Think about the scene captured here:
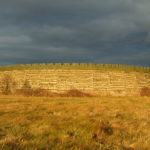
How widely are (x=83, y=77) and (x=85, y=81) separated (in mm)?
676

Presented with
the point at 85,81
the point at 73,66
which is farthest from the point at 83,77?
the point at 73,66

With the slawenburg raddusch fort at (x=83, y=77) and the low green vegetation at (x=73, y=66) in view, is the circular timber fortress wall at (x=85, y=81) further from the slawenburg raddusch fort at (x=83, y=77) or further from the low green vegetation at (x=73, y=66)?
the low green vegetation at (x=73, y=66)

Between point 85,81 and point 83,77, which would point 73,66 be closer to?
point 83,77

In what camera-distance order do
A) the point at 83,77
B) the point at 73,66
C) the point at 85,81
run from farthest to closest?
the point at 73,66 < the point at 83,77 < the point at 85,81

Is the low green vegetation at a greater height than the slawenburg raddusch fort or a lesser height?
greater

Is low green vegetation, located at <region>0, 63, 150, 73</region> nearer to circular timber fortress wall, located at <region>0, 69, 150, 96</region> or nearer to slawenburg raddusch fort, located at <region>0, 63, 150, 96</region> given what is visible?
slawenburg raddusch fort, located at <region>0, 63, 150, 96</region>

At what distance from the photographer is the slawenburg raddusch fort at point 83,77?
77.7 ft

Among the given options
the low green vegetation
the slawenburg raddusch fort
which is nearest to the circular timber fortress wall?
the slawenburg raddusch fort

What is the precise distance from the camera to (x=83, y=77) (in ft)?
79.4

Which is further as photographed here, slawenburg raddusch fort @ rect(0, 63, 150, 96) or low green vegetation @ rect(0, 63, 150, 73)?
low green vegetation @ rect(0, 63, 150, 73)

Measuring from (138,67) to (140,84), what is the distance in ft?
10.7

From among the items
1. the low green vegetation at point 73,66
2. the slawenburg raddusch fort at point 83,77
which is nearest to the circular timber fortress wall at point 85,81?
the slawenburg raddusch fort at point 83,77

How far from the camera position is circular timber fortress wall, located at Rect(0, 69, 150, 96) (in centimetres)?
2364

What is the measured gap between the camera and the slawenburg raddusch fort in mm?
23688
